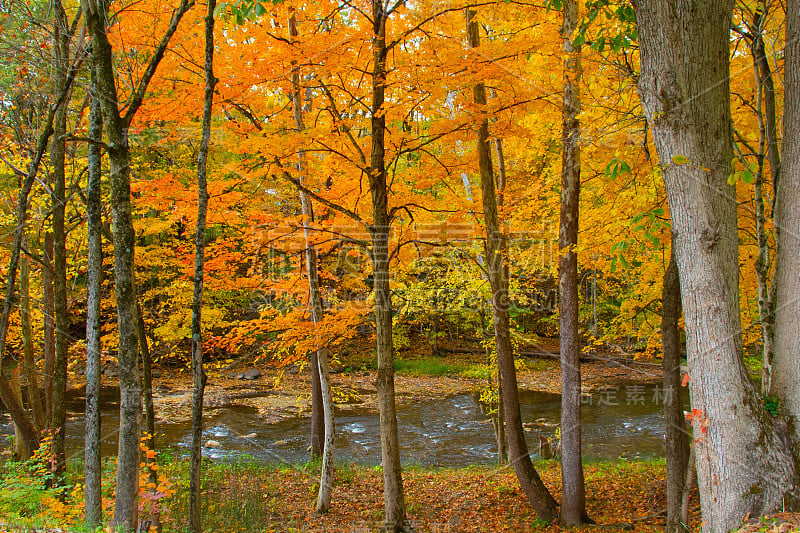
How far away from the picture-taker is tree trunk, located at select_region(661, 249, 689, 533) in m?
5.61

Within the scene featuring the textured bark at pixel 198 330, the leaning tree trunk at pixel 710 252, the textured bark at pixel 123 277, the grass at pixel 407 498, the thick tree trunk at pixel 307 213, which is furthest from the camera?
the thick tree trunk at pixel 307 213

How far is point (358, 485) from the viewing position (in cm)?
906

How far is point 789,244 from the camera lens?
3010 mm

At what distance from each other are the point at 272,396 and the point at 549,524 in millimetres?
13017

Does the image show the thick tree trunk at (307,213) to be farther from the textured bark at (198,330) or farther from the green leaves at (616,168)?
the green leaves at (616,168)

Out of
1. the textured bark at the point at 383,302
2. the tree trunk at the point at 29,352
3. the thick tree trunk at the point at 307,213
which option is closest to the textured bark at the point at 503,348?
the textured bark at the point at 383,302

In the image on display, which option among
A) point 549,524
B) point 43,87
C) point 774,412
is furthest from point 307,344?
point 774,412

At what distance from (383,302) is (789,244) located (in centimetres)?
411

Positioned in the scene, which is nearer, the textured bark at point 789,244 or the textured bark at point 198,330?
the textured bark at point 789,244

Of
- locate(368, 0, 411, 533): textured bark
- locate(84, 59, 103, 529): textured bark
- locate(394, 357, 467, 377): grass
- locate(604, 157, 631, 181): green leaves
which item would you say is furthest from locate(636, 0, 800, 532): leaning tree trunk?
locate(394, 357, 467, 377): grass

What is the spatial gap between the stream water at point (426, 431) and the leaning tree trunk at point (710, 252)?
900 cm

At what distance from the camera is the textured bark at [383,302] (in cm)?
602

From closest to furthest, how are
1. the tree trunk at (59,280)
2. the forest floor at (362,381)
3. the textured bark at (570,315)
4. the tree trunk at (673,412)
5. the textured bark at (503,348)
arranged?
the tree trunk at (673,412) → the tree trunk at (59,280) → the textured bark at (570,315) → the textured bark at (503,348) → the forest floor at (362,381)

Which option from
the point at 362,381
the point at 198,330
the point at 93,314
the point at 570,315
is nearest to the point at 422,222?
the point at 570,315
